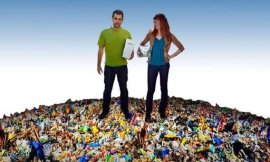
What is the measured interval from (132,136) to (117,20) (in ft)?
10.2

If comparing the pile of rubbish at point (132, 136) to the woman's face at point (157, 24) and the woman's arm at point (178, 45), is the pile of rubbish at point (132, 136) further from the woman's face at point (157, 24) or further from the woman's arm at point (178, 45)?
the woman's face at point (157, 24)

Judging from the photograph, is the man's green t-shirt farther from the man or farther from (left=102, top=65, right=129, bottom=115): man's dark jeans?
(left=102, top=65, right=129, bottom=115): man's dark jeans

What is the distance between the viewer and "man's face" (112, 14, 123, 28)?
Answer: 14.4 meters

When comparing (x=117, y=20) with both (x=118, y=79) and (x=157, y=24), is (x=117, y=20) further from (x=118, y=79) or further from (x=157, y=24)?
(x=118, y=79)

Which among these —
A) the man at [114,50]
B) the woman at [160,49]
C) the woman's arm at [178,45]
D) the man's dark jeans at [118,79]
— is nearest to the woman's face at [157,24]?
the woman at [160,49]

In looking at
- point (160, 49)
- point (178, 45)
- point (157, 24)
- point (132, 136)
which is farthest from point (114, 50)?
point (132, 136)

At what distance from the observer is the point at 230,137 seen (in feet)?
48.6

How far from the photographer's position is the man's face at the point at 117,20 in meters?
14.4

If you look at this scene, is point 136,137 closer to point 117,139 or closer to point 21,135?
point 117,139

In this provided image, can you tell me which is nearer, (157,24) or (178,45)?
(157,24)

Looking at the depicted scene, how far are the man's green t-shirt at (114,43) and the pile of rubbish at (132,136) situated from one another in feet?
5.98

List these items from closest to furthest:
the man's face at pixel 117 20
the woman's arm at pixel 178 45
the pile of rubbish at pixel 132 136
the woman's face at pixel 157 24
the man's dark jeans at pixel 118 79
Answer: the pile of rubbish at pixel 132 136, the woman's face at pixel 157 24, the man's face at pixel 117 20, the woman's arm at pixel 178 45, the man's dark jeans at pixel 118 79

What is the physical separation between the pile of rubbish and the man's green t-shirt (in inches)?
71.8

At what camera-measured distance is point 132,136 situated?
14391 mm
